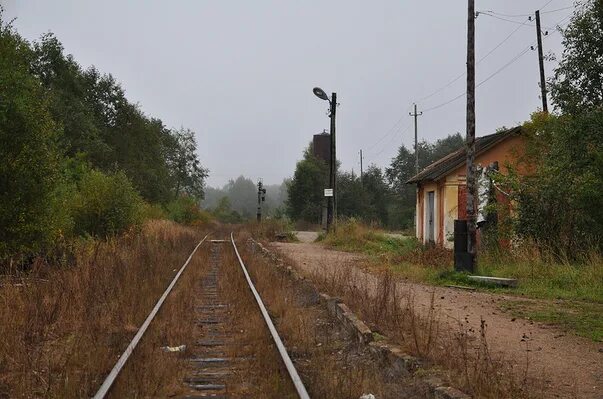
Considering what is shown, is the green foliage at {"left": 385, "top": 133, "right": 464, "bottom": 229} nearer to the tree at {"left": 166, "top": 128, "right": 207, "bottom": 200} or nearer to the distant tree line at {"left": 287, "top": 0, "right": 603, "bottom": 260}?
the tree at {"left": 166, "top": 128, "right": 207, "bottom": 200}

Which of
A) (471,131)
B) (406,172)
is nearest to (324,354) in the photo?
(471,131)

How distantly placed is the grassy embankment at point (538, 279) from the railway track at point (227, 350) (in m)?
4.23

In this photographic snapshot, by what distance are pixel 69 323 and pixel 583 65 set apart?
43.6 feet

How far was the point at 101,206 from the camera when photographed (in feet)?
65.2

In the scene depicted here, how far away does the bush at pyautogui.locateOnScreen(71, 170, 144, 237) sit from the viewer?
64.4ft

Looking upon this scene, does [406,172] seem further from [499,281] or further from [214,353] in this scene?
[214,353]

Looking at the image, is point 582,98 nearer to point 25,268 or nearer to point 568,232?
point 568,232

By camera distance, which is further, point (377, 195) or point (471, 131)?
point (377, 195)

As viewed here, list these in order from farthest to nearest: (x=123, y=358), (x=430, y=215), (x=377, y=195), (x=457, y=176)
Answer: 1. (x=377, y=195)
2. (x=430, y=215)
3. (x=457, y=176)
4. (x=123, y=358)

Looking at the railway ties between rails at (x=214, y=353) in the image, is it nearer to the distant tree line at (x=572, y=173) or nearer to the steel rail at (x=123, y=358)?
the steel rail at (x=123, y=358)

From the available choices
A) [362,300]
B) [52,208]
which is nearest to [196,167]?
[52,208]

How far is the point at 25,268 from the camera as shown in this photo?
40.3 ft

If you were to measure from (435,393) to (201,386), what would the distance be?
2.15 m

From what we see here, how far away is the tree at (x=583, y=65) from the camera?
14.3 metres
